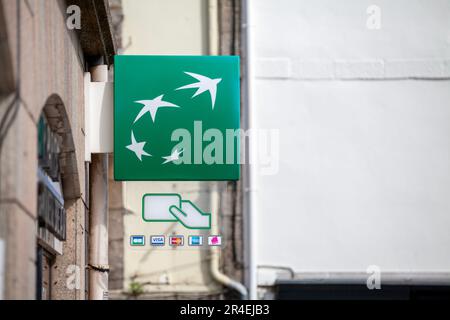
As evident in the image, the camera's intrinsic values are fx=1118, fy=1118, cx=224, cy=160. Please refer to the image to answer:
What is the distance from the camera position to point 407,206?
12062mm

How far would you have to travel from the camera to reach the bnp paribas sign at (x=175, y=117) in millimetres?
6641

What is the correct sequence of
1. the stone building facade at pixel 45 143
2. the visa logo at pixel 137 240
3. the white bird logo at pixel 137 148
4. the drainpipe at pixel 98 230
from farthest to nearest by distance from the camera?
the visa logo at pixel 137 240 < the drainpipe at pixel 98 230 < the white bird logo at pixel 137 148 < the stone building facade at pixel 45 143

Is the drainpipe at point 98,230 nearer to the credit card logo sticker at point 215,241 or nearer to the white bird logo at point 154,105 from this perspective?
the white bird logo at point 154,105

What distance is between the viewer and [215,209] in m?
11.8

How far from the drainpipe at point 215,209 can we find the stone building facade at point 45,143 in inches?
175

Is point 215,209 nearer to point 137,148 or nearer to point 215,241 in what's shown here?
point 215,241

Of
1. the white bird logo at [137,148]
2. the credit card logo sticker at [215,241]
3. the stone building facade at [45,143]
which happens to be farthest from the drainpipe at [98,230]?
the credit card logo sticker at [215,241]

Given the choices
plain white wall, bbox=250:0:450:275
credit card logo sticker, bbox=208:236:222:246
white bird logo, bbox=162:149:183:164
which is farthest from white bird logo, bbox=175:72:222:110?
plain white wall, bbox=250:0:450:275

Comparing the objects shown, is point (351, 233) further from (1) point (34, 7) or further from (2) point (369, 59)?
(1) point (34, 7)

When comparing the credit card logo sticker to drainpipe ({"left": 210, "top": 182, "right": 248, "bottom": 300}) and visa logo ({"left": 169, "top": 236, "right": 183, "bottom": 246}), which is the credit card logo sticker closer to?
drainpipe ({"left": 210, "top": 182, "right": 248, "bottom": 300})

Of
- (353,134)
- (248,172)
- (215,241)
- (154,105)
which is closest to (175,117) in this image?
(154,105)

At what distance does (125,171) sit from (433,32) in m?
6.77

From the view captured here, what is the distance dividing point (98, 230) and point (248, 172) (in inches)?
181
